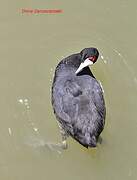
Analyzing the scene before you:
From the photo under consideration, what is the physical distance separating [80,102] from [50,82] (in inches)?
20.4

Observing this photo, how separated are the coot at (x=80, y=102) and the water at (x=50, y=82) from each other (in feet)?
0.59

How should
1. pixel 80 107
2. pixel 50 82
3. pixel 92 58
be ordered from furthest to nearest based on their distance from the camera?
1. pixel 50 82
2. pixel 92 58
3. pixel 80 107

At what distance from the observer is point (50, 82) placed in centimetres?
583

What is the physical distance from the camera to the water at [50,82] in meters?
5.50

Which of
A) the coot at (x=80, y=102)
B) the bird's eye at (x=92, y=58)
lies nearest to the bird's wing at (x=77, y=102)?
the coot at (x=80, y=102)

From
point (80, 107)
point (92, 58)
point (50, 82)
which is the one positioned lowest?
point (80, 107)

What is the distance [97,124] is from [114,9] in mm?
1348

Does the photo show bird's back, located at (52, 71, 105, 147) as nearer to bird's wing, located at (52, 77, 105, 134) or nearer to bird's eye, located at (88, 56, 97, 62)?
bird's wing, located at (52, 77, 105, 134)

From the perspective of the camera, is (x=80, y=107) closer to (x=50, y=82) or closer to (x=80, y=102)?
(x=80, y=102)

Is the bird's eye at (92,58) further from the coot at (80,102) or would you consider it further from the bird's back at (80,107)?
the bird's back at (80,107)

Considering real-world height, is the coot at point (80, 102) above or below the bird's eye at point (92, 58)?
below

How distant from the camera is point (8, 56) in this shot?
5.88m

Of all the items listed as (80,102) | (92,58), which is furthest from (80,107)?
(92,58)

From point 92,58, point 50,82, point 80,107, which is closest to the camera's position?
point 80,107
